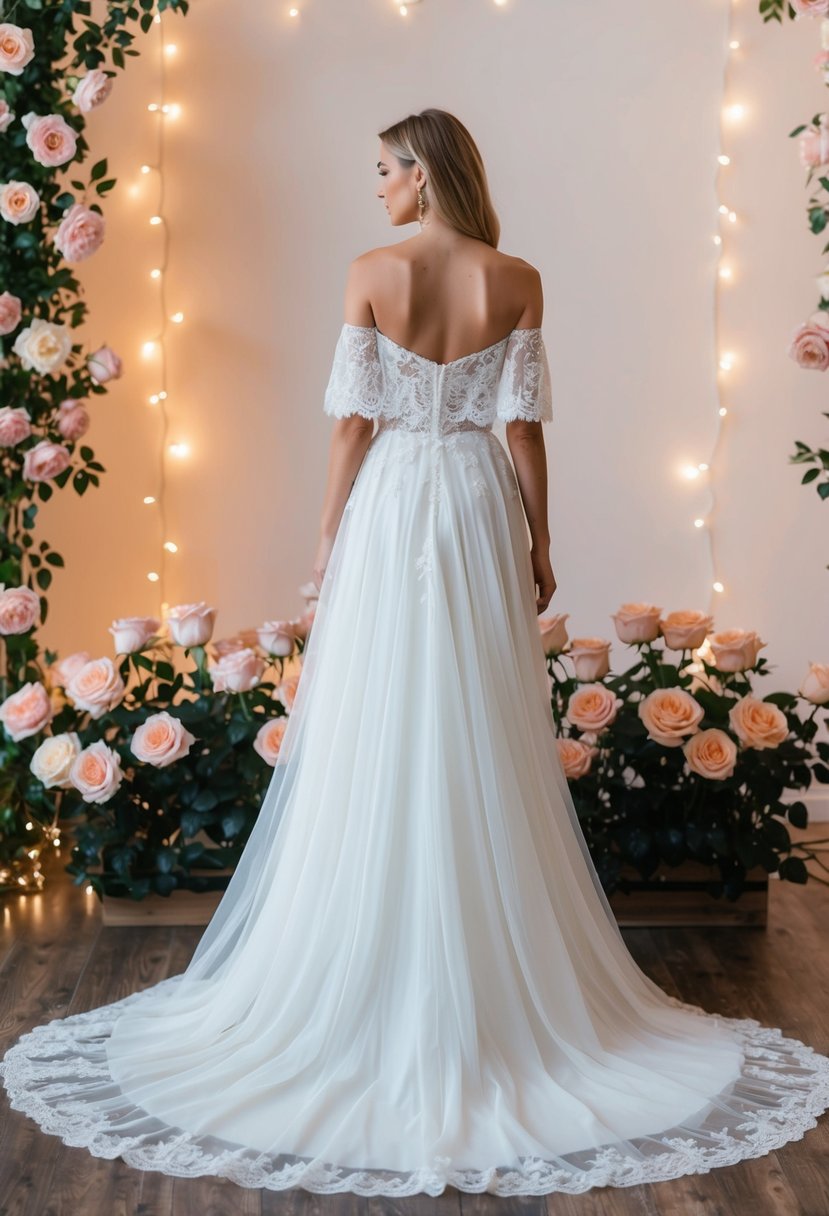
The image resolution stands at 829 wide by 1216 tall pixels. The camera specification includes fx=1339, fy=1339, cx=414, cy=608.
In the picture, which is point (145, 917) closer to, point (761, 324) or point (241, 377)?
point (241, 377)

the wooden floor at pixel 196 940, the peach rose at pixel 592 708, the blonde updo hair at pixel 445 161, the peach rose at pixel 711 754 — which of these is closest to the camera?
the wooden floor at pixel 196 940

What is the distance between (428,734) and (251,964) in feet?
1.97

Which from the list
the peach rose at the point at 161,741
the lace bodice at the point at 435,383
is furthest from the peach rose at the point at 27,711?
the lace bodice at the point at 435,383

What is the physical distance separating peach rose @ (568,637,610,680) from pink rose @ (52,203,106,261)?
1.57 metres

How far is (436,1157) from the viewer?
2.21 m

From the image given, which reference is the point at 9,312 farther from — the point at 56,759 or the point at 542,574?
the point at 542,574

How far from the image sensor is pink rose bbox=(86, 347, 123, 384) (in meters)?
3.52

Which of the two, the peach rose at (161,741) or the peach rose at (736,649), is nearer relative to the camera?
the peach rose at (161,741)

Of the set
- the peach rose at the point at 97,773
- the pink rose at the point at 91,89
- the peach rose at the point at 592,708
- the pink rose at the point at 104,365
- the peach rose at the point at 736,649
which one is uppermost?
the pink rose at the point at 91,89

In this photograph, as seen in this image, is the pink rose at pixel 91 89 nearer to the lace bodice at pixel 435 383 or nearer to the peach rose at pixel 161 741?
the lace bodice at pixel 435 383

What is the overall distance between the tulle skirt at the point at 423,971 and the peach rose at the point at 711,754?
22.2 inches

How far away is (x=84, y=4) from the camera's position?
3.28m

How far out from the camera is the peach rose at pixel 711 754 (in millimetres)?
3184

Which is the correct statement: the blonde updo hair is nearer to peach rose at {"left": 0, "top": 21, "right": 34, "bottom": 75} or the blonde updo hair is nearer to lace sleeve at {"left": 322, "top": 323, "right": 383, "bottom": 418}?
lace sleeve at {"left": 322, "top": 323, "right": 383, "bottom": 418}
